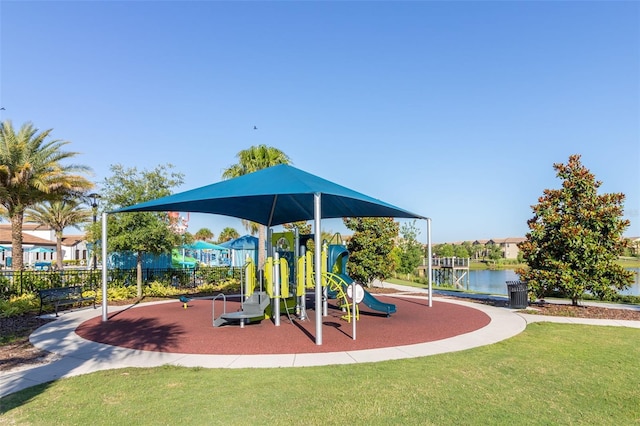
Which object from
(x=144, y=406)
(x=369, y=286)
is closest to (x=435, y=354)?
(x=144, y=406)

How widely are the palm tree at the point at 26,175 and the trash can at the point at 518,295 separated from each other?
771 inches

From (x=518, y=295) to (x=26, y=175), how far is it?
857 inches

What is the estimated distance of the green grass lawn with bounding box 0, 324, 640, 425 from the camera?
4406 millimetres

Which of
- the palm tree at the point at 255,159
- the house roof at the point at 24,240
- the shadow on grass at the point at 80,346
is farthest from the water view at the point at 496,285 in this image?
the house roof at the point at 24,240

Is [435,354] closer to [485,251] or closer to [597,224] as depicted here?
[597,224]

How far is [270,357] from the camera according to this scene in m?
7.09

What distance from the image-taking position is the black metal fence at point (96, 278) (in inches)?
578

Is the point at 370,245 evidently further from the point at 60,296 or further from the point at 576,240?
the point at 60,296

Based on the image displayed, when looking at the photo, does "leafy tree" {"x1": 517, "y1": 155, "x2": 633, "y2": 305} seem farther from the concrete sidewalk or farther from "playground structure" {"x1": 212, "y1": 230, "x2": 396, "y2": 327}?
"playground structure" {"x1": 212, "y1": 230, "x2": 396, "y2": 327}

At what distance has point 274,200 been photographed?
13.4m

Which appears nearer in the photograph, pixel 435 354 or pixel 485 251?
pixel 435 354

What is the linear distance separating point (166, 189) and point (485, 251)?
111 m

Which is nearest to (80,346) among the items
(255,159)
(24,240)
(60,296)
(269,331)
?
(269,331)

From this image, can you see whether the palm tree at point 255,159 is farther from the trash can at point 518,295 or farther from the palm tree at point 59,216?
the palm tree at point 59,216
